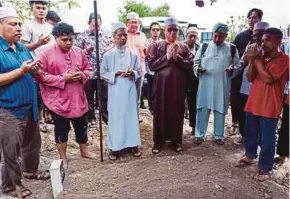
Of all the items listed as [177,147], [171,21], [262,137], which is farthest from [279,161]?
[171,21]

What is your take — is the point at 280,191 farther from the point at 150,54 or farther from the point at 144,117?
the point at 144,117

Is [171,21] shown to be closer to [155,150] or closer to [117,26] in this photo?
[117,26]

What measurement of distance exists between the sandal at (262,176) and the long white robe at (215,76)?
126 centimetres

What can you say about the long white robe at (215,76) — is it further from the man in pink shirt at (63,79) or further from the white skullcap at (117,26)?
the man in pink shirt at (63,79)

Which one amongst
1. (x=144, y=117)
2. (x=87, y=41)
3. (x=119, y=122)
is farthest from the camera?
(x=144, y=117)

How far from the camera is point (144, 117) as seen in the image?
7152mm

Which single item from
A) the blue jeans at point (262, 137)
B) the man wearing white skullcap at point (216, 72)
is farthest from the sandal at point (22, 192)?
the man wearing white skullcap at point (216, 72)

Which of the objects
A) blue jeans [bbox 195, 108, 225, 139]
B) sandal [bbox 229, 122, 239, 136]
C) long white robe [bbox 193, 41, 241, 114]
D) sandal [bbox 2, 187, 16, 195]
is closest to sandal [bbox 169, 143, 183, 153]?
blue jeans [bbox 195, 108, 225, 139]

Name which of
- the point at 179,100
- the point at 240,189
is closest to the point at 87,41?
the point at 179,100

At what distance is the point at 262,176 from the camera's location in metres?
4.06

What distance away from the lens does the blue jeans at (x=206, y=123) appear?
5254 mm

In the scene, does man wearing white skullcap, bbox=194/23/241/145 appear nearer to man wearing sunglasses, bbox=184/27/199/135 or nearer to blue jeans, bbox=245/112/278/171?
man wearing sunglasses, bbox=184/27/199/135

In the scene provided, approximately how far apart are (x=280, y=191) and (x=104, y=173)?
6.09 feet

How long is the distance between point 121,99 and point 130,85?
8.4 inches
